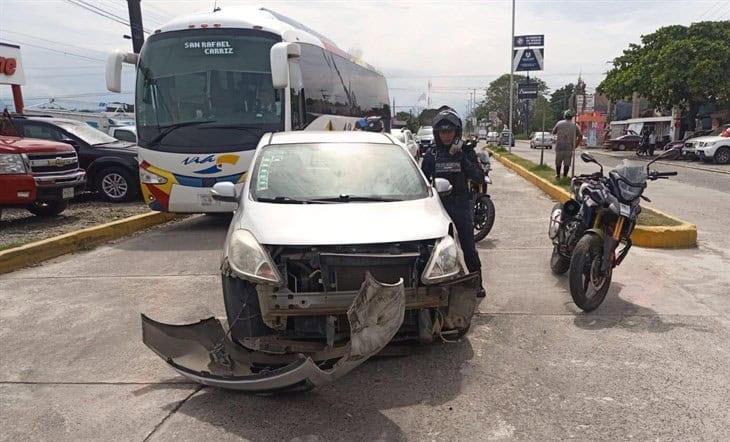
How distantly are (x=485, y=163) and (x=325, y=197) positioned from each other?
157 inches

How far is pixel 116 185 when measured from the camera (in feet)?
38.2

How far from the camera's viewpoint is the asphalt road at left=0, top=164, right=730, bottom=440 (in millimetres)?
3246

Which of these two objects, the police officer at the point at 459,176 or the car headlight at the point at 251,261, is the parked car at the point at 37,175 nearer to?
the car headlight at the point at 251,261

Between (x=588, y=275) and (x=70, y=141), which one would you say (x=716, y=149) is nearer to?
(x=588, y=275)

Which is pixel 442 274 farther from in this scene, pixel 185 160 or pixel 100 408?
pixel 185 160

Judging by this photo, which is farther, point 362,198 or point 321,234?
point 362,198

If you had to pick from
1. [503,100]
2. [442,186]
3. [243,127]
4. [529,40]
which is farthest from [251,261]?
[503,100]

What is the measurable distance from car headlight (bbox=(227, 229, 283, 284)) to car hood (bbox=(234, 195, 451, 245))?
7 cm

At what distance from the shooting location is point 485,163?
7.86m

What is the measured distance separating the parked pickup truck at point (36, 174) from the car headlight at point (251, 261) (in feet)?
20.7

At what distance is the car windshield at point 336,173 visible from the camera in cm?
456

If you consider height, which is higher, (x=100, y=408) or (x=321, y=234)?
(x=321, y=234)

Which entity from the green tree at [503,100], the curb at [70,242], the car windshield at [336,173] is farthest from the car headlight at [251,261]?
the green tree at [503,100]

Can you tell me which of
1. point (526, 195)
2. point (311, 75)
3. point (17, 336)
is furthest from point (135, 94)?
point (526, 195)
